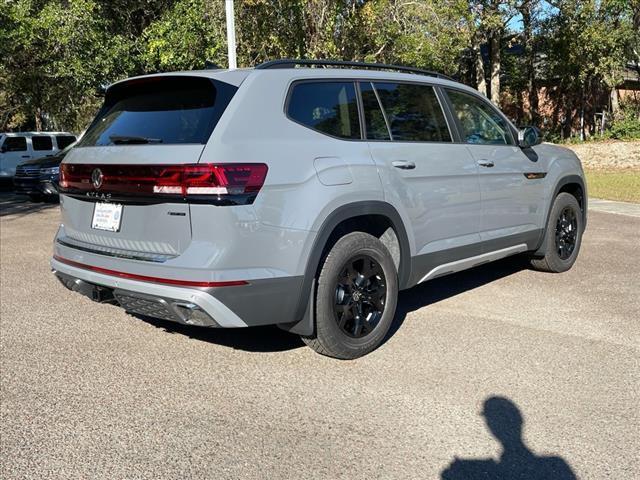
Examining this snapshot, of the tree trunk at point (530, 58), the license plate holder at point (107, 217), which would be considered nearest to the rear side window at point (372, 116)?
the license plate holder at point (107, 217)

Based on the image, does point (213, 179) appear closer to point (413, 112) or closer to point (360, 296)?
point (360, 296)

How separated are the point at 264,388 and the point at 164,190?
A: 4.31 ft

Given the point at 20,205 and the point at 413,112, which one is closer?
the point at 413,112

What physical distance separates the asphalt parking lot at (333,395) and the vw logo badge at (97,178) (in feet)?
3.94

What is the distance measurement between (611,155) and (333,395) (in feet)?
64.8

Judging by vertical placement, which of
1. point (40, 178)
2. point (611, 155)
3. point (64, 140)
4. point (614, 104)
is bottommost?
point (40, 178)

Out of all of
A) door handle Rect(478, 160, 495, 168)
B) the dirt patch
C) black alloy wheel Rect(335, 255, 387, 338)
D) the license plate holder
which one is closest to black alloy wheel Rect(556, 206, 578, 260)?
door handle Rect(478, 160, 495, 168)

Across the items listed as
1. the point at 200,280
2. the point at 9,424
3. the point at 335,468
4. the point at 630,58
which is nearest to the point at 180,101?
the point at 200,280

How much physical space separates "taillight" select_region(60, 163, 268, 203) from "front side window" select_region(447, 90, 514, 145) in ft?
7.56

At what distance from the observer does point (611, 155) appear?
2048 centimetres

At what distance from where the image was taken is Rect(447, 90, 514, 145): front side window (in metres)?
5.12

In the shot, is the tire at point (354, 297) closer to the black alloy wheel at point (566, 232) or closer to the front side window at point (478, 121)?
the front side window at point (478, 121)

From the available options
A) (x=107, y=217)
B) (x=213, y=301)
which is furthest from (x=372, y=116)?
(x=107, y=217)

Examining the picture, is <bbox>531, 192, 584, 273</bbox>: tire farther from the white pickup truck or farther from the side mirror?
the white pickup truck
